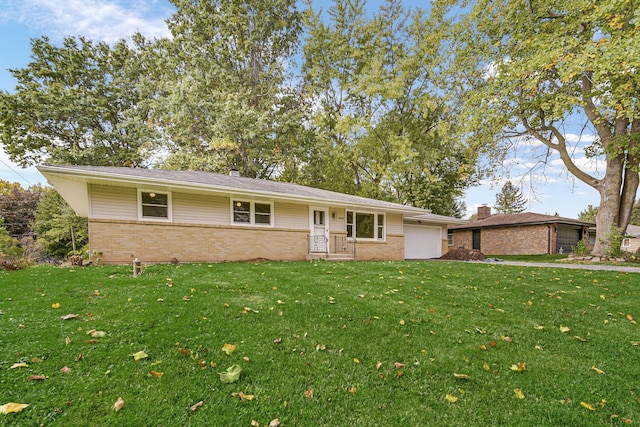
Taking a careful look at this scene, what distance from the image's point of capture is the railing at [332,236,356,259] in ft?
42.8

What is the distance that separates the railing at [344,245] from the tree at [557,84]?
7.49m

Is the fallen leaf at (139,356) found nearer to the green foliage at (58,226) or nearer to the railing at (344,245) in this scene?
the railing at (344,245)

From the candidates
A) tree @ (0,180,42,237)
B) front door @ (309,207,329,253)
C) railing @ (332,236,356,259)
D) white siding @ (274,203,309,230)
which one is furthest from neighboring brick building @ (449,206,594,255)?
tree @ (0,180,42,237)

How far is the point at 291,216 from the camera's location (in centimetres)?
1191

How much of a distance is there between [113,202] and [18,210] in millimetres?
30804

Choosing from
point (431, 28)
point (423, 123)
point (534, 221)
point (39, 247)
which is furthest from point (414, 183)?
point (39, 247)

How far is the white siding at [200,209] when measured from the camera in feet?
31.8

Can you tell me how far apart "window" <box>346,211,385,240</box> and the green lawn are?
825 centimetres

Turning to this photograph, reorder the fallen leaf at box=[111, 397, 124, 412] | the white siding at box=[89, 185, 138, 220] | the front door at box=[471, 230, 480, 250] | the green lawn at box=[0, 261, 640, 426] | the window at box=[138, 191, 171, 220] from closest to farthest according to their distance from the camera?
the fallen leaf at box=[111, 397, 124, 412] → the green lawn at box=[0, 261, 640, 426] → the white siding at box=[89, 185, 138, 220] → the window at box=[138, 191, 171, 220] → the front door at box=[471, 230, 480, 250]

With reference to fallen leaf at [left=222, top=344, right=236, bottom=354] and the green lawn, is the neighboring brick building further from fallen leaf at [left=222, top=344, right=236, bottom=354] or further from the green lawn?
fallen leaf at [left=222, top=344, right=236, bottom=354]

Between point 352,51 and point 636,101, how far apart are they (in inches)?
637

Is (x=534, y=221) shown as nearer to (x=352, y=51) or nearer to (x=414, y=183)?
(x=414, y=183)

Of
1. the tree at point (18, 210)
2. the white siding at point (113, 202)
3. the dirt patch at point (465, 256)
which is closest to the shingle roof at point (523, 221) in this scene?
the dirt patch at point (465, 256)

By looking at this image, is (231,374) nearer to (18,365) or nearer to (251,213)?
(18,365)
